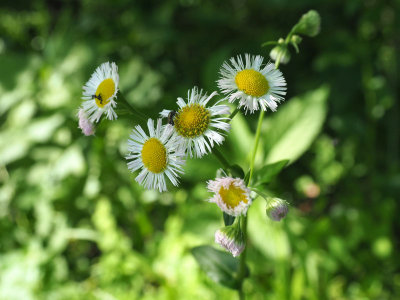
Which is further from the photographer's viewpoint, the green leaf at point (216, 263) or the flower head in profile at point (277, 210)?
the green leaf at point (216, 263)

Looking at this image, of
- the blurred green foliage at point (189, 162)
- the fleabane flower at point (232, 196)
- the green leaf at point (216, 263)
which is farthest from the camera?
the blurred green foliage at point (189, 162)

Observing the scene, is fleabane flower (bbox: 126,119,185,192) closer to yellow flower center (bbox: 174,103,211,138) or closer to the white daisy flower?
yellow flower center (bbox: 174,103,211,138)

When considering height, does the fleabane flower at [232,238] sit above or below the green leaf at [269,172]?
below

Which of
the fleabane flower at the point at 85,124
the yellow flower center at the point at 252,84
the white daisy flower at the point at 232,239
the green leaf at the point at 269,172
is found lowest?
the white daisy flower at the point at 232,239

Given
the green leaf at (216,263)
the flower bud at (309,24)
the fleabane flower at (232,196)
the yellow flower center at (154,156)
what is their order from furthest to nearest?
the green leaf at (216,263) < the flower bud at (309,24) < the yellow flower center at (154,156) < the fleabane flower at (232,196)

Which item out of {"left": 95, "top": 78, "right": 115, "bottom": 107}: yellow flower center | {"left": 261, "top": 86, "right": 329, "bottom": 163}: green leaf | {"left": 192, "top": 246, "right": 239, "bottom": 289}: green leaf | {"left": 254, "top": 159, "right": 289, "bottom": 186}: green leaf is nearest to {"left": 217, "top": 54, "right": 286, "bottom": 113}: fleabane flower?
{"left": 254, "top": 159, "right": 289, "bottom": 186}: green leaf

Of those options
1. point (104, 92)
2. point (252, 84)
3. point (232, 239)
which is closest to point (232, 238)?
point (232, 239)

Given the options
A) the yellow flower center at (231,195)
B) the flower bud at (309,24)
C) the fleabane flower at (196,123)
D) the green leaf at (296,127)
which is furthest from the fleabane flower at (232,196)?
the green leaf at (296,127)

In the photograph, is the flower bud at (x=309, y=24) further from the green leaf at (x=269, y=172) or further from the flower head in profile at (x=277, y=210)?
the flower head in profile at (x=277, y=210)
